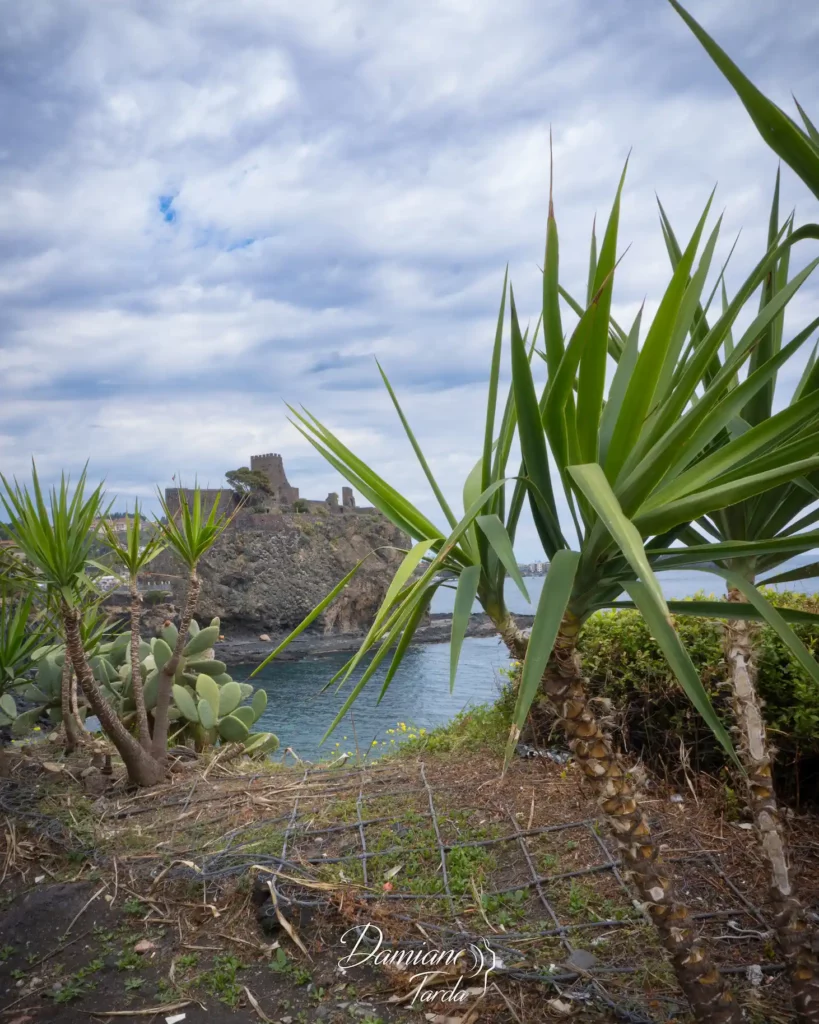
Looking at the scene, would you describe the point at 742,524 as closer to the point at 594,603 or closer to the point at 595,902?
the point at 594,603

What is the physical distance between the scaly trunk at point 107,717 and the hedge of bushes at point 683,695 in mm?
2389

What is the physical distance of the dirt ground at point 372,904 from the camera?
1.98 meters

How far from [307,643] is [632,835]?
27.0m

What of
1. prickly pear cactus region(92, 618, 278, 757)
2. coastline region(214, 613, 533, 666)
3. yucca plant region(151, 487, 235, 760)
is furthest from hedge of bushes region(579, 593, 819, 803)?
coastline region(214, 613, 533, 666)

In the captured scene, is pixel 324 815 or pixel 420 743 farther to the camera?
pixel 420 743

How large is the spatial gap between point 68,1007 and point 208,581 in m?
28.3

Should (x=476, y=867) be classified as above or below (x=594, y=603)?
below

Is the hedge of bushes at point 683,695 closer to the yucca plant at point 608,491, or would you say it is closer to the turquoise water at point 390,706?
the turquoise water at point 390,706

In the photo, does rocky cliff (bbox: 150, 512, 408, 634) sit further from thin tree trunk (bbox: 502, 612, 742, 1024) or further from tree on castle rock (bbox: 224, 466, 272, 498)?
thin tree trunk (bbox: 502, 612, 742, 1024)

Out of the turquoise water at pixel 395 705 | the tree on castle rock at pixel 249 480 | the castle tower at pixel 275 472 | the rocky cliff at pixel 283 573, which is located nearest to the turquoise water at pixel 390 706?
the turquoise water at pixel 395 705

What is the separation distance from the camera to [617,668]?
3.38m

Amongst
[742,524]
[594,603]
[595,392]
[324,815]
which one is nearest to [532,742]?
[324,815]

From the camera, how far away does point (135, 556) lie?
3.59m

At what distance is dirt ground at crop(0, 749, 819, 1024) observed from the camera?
1976 mm
